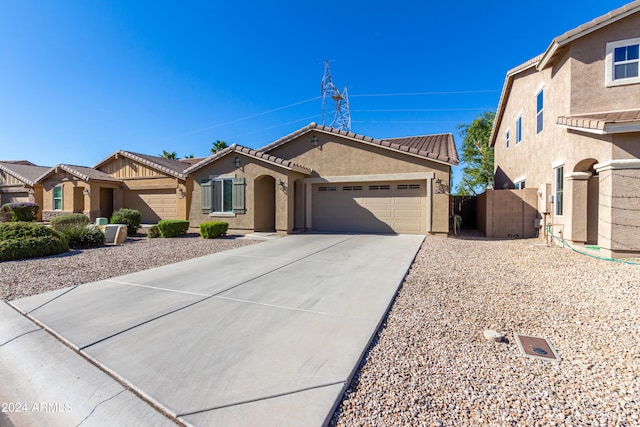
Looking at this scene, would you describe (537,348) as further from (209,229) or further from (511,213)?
(209,229)

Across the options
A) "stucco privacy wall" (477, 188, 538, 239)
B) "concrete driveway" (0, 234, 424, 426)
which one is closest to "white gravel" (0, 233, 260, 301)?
"concrete driveway" (0, 234, 424, 426)

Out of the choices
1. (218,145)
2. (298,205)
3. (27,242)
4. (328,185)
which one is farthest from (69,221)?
(218,145)

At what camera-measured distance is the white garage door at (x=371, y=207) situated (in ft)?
41.9

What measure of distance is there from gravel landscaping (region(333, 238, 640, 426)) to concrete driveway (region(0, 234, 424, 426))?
0.34m

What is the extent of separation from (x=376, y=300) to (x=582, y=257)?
680 centimetres

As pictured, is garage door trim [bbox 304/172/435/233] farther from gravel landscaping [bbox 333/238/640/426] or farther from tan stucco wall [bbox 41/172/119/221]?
tan stucco wall [bbox 41/172/119/221]

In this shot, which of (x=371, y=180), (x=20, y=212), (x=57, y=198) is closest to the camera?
(x=371, y=180)

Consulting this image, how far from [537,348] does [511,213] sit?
10413 mm

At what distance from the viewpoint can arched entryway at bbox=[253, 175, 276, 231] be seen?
44.6 ft

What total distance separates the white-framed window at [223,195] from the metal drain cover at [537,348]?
11981 mm

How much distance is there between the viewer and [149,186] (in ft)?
58.3

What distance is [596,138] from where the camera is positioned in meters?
8.01

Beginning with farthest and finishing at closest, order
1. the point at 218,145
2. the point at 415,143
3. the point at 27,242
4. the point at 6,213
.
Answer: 1. the point at 218,145
2. the point at 6,213
3. the point at 415,143
4. the point at 27,242

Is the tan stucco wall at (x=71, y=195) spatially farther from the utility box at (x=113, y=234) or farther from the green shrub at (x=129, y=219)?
the utility box at (x=113, y=234)
